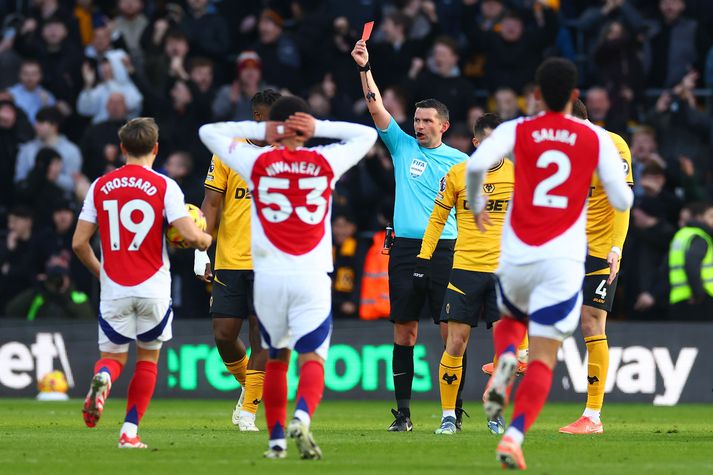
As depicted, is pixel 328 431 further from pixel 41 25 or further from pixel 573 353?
pixel 41 25

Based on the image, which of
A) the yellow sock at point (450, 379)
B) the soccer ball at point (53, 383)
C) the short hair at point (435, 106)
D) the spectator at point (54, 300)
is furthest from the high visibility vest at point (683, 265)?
the soccer ball at point (53, 383)

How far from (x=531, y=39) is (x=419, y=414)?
25.0 feet

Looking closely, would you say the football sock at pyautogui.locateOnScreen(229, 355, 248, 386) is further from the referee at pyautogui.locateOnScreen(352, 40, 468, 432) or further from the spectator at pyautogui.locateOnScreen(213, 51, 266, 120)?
the spectator at pyautogui.locateOnScreen(213, 51, 266, 120)

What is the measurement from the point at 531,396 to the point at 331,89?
12.8 m

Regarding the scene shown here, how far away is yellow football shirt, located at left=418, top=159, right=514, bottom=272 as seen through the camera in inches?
468

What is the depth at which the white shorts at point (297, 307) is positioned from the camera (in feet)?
29.6

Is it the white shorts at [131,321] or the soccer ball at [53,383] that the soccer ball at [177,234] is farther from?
the soccer ball at [53,383]

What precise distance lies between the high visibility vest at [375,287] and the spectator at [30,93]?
251 inches

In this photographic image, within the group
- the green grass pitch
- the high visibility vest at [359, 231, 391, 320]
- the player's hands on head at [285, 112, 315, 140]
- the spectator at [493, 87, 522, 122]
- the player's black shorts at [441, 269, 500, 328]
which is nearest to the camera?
the green grass pitch

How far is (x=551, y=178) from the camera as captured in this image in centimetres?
885

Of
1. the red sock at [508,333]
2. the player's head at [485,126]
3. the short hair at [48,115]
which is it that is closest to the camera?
the red sock at [508,333]

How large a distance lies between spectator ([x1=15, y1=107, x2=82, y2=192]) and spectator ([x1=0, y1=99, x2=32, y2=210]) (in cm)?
26

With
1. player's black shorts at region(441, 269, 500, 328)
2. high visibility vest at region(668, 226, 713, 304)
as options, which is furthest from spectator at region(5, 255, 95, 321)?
player's black shorts at region(441, 269, 500, 328)

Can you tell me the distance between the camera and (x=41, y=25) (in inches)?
918
